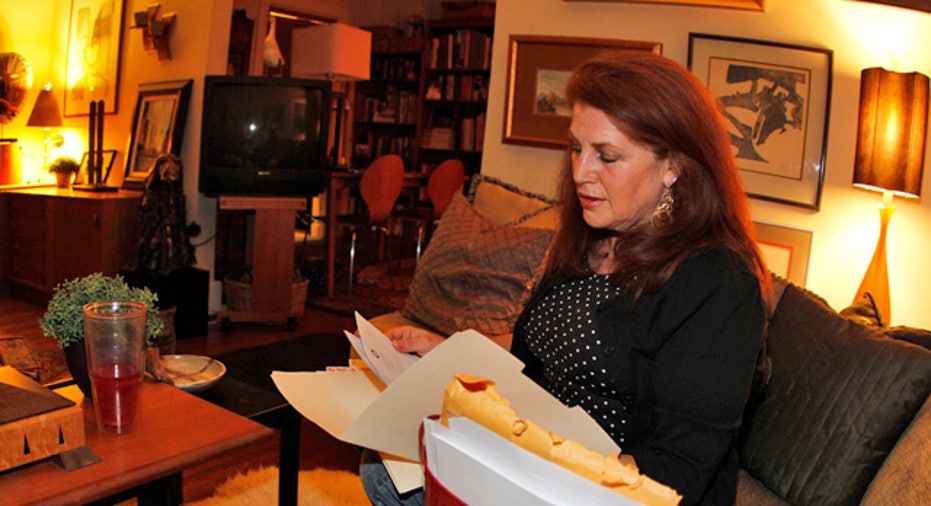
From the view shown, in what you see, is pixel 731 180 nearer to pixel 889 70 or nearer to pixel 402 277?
pixel 889 70

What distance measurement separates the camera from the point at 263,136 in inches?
163

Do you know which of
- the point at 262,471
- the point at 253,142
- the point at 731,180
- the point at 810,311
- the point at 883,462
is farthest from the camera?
the point at 253,142

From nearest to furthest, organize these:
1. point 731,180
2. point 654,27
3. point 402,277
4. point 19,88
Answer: point 731,180, point 654,27, point 19,88, point 402,277

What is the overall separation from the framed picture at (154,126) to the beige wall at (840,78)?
2428 mm

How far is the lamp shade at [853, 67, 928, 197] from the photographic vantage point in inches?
76.5

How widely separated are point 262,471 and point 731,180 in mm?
1728

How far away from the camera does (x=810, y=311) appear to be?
1657 millimetres

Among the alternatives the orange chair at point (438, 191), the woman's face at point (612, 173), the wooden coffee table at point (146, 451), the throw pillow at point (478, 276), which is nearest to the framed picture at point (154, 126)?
the orange chair at point (438, 191)

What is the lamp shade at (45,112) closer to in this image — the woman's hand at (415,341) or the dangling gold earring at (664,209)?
the woman's hand at (415,341)

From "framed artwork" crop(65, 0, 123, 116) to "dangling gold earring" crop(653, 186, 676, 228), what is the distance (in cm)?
451

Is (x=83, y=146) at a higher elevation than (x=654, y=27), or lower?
lower

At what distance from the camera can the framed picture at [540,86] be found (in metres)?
2.85

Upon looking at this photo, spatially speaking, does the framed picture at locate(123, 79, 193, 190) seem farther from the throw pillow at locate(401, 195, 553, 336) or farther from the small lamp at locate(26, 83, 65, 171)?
the throw pillow at locate(401, 195, 553, 336)


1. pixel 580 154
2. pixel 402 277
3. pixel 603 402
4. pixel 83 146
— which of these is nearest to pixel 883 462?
pixel 603 402
